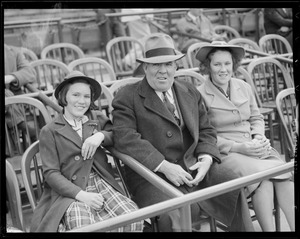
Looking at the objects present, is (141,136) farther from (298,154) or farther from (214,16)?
(214,16)

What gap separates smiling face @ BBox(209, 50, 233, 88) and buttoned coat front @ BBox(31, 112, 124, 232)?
0.78m

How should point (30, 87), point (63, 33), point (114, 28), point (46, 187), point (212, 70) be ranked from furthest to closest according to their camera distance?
point (114, 28) < point (63, 33) < point (30, 87) < point (212, 70) < point (46, 187)

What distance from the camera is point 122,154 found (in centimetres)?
259

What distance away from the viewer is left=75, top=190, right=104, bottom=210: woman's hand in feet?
7.82

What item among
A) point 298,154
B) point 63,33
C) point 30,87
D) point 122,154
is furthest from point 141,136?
point 63,33

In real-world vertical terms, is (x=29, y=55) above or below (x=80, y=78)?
above

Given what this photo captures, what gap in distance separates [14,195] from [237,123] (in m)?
1.36

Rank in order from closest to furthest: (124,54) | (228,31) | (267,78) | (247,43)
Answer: (267,78) → (247,43) → (124,54) → (228,31)

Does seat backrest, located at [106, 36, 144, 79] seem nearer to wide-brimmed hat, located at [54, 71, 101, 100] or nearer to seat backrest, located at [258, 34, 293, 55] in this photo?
seat backrest, located at [258, 34, 293, 55]

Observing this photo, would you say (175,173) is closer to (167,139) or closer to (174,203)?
(167,139)

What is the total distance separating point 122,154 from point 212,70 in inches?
30.4

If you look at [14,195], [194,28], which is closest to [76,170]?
[14,195]

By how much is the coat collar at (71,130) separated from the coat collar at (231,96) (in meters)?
0.77

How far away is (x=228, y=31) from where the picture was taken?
6.22 meters
